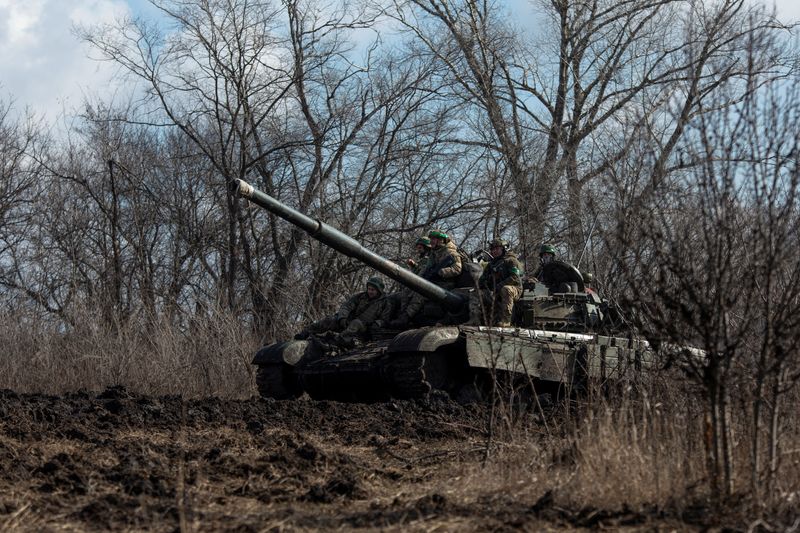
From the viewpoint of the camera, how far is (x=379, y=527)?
625 cm

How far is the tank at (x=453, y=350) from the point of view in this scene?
13375mm

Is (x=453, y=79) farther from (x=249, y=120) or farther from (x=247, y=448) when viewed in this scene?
(x=247, y=448)

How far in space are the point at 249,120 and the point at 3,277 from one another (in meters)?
6.42

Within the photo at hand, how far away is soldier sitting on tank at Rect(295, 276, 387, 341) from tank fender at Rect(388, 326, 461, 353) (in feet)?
6.37

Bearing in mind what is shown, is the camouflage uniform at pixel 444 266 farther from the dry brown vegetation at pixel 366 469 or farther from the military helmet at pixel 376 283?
the dry brown vegetation at pixel 366 469

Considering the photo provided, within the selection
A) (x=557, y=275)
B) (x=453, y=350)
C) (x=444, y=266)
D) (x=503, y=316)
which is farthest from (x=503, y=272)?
(x=453, y=350)

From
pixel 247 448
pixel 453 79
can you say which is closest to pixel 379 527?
pixel 247 448

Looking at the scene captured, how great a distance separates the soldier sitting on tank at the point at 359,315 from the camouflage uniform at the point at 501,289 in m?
1.57

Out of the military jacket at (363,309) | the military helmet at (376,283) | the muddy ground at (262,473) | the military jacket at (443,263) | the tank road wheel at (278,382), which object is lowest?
the muddy ground at (262,473)

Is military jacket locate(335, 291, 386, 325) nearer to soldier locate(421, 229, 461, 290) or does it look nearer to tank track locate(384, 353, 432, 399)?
soldier locate(421, 229, 461, 290)

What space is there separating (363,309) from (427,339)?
9.24 ft

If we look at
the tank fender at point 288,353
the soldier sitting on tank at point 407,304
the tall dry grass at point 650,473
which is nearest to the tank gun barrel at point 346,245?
the soldier sitting on tank at point 407,304

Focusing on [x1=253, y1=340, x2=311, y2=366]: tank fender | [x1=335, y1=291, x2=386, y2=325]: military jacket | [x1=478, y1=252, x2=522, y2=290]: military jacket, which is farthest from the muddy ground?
[x1=335, y1=291, x2=386, y2=325]: military jacket

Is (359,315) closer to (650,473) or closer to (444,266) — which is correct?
(444,266)
